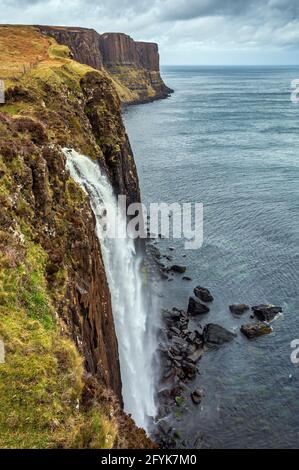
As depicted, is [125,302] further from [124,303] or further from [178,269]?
[178,269]

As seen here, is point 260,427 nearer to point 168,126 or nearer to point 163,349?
point 163,349

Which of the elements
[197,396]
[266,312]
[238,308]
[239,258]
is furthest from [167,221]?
[197,396]

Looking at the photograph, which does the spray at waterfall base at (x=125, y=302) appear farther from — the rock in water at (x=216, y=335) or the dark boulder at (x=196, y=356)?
the rock in water at (x=216, y=335)

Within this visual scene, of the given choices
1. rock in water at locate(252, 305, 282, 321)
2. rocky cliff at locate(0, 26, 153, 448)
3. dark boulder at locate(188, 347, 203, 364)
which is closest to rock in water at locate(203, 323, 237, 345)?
dark boulder at locate(188, 347, 203, 364)

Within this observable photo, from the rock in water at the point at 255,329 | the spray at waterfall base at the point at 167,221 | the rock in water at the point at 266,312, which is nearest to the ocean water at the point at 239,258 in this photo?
the rock in water at the point at 255,329

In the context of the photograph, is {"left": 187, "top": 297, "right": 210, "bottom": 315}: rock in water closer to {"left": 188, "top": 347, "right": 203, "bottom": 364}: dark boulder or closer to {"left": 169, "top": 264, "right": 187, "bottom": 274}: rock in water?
{"left": 188, "top": 347, "right": 203, "bottom": 364}: dark boulder

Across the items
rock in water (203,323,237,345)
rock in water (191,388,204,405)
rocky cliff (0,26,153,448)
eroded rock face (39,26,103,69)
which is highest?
eroded rock face (39,26,103,69)
